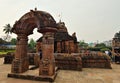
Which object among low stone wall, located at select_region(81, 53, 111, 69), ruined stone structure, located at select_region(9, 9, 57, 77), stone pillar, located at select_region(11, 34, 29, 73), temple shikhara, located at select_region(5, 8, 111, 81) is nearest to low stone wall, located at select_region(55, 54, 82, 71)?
temple shikhara, located at select_region(5, 8, 111, 81)

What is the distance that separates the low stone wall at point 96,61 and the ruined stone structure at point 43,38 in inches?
187

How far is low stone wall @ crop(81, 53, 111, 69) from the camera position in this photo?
35.2 feet

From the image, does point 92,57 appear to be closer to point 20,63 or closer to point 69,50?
point 69,50

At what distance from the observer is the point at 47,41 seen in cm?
703

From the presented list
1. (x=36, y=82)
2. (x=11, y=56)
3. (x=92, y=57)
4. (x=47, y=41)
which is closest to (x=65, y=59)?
(x=92, y=57)

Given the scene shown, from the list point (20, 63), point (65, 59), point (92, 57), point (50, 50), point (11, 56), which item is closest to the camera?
point (50, 50)

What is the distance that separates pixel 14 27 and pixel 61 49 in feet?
26.4

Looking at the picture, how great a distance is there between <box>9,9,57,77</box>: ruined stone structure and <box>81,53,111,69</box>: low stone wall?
4745 mm

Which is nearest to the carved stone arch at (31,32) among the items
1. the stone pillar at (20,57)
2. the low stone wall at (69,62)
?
the stone pillar at (20,57)

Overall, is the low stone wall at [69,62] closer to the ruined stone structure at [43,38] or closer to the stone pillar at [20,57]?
the ruined stone structure at [43,38]

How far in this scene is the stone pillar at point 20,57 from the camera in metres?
7.42

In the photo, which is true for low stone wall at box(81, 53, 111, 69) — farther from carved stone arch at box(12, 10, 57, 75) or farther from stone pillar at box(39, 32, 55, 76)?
stone pillar at box(39, 32, 55, 76)

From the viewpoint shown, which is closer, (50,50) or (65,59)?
(50,50)

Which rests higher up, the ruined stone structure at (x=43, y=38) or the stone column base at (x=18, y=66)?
the ruined stone structure at (x=43, y=38)
